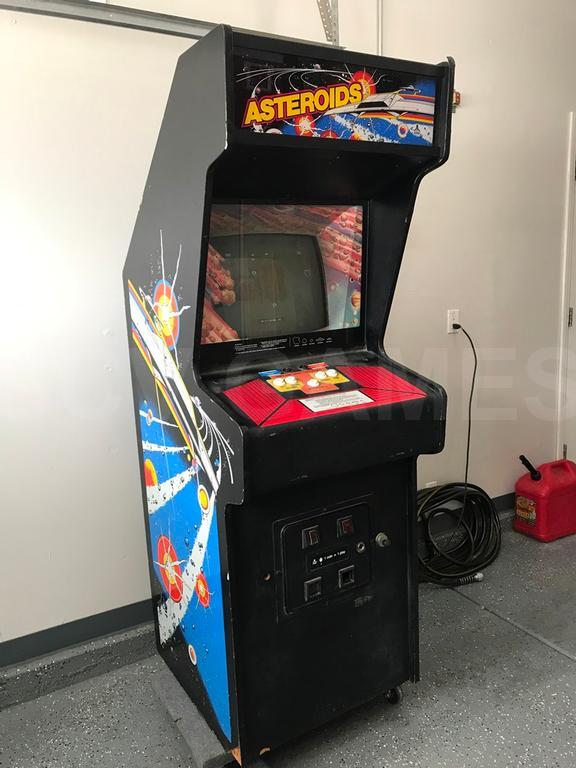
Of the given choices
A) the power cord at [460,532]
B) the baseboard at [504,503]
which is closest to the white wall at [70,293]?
the power cord at [460,532]

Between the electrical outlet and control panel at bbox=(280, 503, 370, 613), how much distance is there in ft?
4.85

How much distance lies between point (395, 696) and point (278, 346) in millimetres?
1288

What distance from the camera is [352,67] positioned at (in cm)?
144

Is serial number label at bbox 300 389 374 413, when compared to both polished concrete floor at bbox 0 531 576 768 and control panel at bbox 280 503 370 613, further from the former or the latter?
polished concrete floor at bbox 0 531 576 768

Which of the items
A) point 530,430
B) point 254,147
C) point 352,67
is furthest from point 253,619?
point 530,430

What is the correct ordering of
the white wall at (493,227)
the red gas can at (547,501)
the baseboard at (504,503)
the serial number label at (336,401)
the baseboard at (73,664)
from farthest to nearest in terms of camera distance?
the baseboard at (504,503)
the red gas can at (547,501)
the white wall at (493,227)
the baseboard at (73,664)
the serial number label at (336,401)

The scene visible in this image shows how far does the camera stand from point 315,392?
1638 mm

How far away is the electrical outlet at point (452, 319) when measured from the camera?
3.04 meters

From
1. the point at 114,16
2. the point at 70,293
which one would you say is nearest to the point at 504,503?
the point at 70,293

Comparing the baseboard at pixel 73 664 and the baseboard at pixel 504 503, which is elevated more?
the baseboard at pixel 504 503

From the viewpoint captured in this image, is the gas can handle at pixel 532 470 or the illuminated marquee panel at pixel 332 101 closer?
the illuminated marquee panel at pixel 332 101

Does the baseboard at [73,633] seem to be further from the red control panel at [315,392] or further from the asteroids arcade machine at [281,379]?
the red control panel at [315,392]

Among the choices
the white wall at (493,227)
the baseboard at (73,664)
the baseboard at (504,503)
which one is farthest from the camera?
the baseboard at (504,503)

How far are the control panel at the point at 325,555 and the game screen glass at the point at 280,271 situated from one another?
0.56 metres
